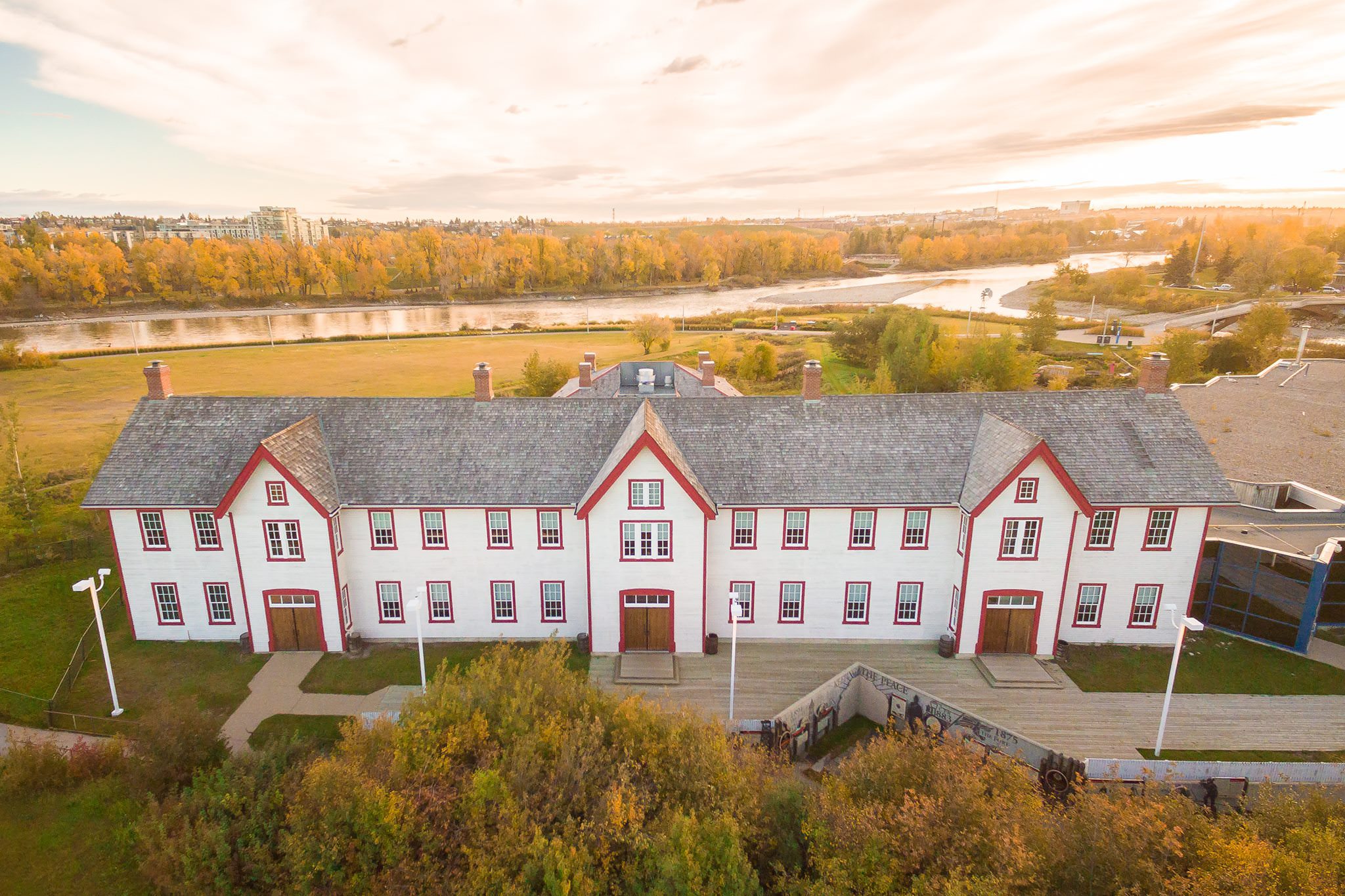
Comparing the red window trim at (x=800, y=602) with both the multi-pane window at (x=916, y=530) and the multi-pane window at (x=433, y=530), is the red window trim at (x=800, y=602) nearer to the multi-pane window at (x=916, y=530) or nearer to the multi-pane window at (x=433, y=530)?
the multi-pane window at (x=916, y=530)

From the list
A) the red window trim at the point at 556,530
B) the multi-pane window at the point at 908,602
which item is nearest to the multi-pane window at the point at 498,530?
the red window trim at the point at 556,530

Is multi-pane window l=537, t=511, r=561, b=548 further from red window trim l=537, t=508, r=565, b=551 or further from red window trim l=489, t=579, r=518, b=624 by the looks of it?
red window trim l=489, t=579, r=518, b=624

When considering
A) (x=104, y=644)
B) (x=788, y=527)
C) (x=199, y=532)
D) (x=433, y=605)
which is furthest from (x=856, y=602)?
(x=104, y=644)

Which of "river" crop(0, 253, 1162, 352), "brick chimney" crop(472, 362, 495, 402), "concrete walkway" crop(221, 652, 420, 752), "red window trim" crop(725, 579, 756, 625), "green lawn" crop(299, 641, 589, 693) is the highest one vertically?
"brick chimney" crop(472, 362, 495, 402)

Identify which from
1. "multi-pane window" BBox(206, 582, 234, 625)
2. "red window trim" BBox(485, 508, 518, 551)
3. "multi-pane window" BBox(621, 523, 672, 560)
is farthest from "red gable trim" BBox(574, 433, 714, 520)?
"multi-pane window" BBox(206, 582, 234, 625)

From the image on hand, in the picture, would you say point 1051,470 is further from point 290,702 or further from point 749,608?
point 290,702
